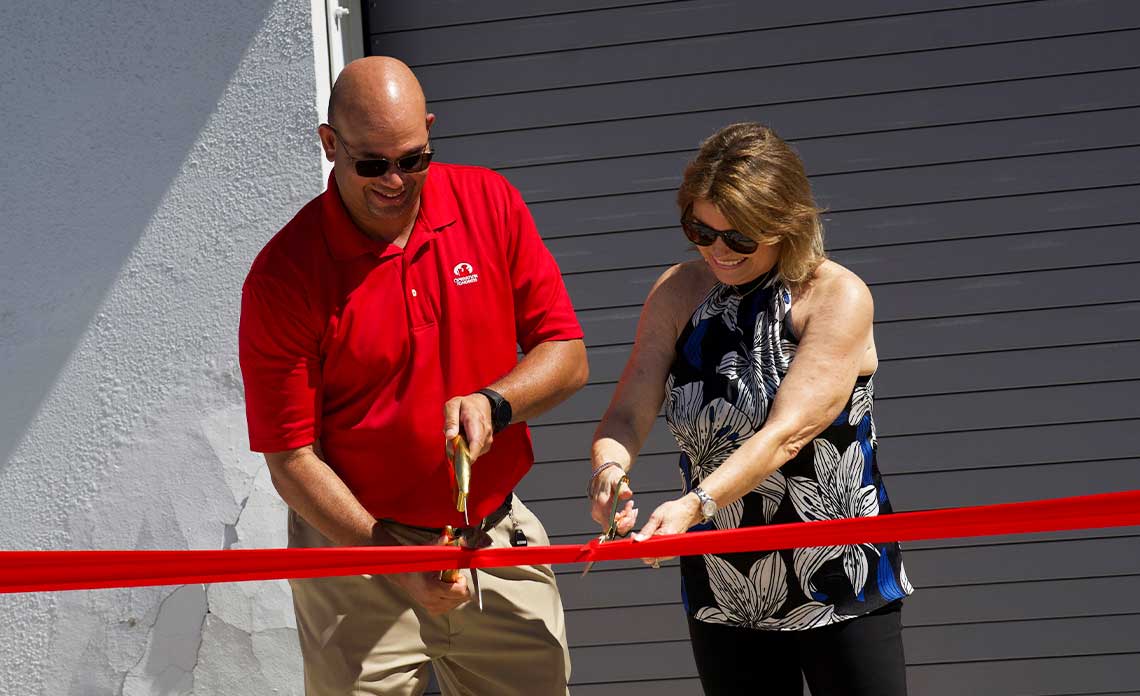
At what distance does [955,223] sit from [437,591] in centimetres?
255

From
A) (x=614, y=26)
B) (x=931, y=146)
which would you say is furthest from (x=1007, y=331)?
(x=614, y=26)

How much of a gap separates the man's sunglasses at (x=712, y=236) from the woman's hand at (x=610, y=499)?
52cm

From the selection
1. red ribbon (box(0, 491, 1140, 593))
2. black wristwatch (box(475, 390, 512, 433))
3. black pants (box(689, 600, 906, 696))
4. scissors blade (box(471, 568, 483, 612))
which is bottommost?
black pants (box(689, 600, 906, 696))

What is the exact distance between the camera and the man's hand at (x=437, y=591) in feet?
8.62

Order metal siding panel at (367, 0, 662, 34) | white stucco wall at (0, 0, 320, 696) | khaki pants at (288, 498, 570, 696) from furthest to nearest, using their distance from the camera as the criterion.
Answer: metal siding panel at (367, 0, 662, 34), white stucco wall at (0, 0, 320, 696), khaki pants at (288, 498, 570, 696)

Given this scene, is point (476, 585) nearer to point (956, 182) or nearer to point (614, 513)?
point (614, 513)

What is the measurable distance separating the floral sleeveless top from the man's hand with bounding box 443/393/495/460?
431mm

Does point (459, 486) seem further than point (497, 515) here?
No

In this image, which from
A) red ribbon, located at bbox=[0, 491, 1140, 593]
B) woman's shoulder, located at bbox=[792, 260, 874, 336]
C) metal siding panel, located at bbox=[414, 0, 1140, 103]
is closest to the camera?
red ribbon, located at bbox=[0, 491, 1140, 593]

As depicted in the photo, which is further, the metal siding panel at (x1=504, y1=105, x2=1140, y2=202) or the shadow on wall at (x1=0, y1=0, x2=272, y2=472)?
the metal siding panel at (x1=504, y1=105, x2=1140, y2=202)

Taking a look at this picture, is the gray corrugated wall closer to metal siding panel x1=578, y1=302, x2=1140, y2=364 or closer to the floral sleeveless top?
metal siding panel x1=578, y1=302, x2=1140, y2=364

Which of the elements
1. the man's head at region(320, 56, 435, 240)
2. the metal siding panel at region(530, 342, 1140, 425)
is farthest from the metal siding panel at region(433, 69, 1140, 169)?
the man's head at region(320, 56, 435, 240)

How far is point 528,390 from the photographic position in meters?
2.78

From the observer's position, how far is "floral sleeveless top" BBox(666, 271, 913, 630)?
2.52 m
